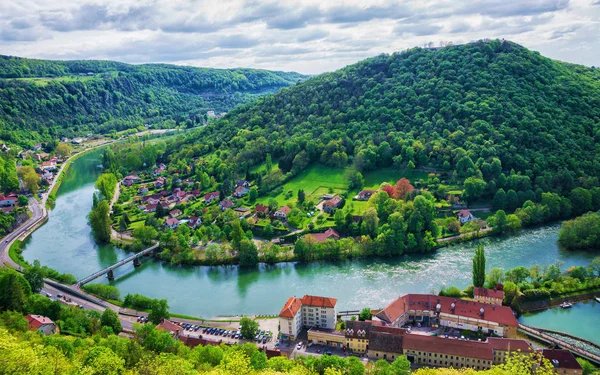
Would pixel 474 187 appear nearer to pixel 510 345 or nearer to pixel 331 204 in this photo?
pixel 331 204

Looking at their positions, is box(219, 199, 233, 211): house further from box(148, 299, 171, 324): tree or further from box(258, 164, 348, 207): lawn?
box(148, 299, 171, 324): tree

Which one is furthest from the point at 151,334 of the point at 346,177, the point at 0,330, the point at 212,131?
the point at 212,131

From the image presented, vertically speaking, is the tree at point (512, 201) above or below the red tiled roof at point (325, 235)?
above

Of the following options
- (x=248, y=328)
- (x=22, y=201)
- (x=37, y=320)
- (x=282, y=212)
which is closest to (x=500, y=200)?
(x=282, y=212)

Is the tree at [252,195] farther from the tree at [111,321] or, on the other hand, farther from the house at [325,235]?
the tree at [111,321]

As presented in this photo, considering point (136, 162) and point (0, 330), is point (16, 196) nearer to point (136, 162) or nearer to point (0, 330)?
point (136, 162)

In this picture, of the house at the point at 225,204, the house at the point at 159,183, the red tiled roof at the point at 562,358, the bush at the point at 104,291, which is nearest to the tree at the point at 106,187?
the house at the point at 159,183

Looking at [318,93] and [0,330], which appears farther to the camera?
[318,93]
